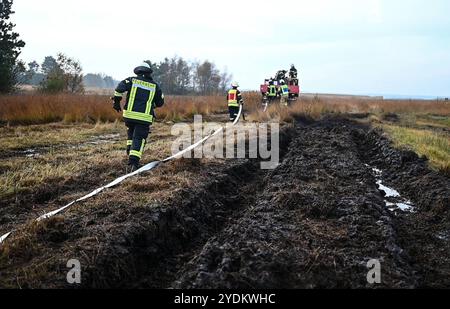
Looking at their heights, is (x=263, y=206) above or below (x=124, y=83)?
below

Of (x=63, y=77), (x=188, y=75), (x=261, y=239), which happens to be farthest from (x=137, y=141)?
(x=188, y=75)

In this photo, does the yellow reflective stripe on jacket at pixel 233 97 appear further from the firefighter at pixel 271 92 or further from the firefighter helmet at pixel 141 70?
the firefighter helmet at pixel 141 70

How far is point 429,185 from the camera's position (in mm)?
6555

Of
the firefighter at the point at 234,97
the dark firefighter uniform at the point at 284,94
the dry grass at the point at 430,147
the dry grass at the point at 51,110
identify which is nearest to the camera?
the dry grass at the point at 430,147

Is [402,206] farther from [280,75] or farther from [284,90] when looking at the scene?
[280,75]

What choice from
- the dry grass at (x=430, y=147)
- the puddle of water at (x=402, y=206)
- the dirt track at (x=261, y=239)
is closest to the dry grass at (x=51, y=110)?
the dirt track at (x=261, y=239)

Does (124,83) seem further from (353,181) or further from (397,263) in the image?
(397,263)

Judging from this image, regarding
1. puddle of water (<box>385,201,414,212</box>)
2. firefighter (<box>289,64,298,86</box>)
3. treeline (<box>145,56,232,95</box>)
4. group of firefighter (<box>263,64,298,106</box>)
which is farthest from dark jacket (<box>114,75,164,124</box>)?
treeline (<box>145,56,232,95</box>)

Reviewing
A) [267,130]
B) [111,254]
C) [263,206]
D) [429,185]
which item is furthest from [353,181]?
[267,130]

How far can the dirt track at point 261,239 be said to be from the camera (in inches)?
129

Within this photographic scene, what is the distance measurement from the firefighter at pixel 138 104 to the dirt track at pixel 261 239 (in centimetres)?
143

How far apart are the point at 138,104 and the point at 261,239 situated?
155 inches

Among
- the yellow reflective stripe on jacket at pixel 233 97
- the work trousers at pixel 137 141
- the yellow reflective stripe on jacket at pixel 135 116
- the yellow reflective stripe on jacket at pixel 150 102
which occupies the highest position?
the yellow reflective stripe on jacket at pixel 233 97
